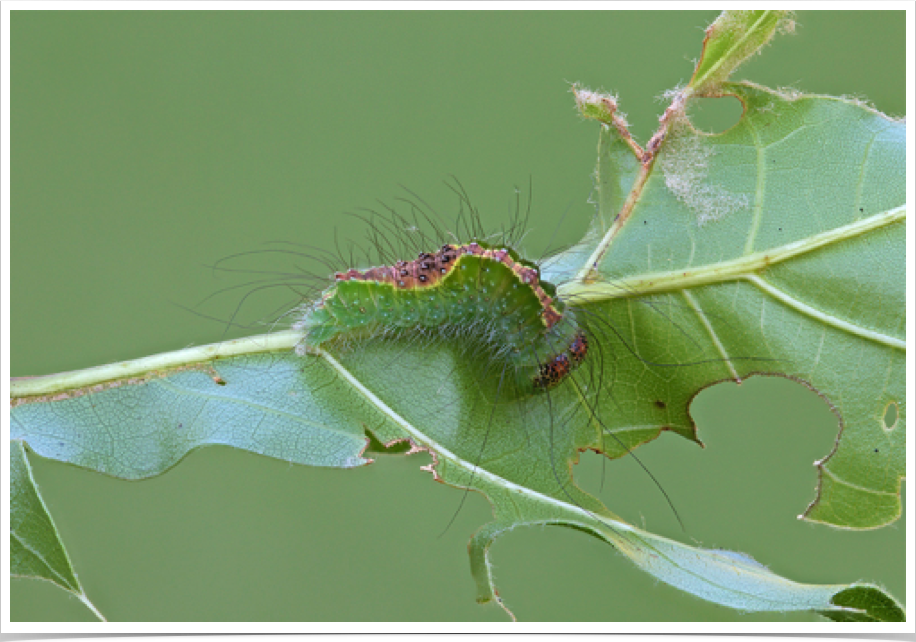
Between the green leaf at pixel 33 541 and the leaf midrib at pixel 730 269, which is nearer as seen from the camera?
the green leaf at pixel 33 541

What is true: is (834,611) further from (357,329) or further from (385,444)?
(357,329)

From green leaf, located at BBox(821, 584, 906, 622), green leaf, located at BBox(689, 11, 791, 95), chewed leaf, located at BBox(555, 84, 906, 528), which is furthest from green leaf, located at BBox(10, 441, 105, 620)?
green leaf, located at BBox(689, 11, 791, 95)

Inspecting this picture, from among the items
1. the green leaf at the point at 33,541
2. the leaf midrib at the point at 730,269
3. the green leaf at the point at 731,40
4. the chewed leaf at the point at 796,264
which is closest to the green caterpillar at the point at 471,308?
the leaf midrib at the point at 730,269

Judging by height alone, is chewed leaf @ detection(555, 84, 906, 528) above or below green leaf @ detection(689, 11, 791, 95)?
below

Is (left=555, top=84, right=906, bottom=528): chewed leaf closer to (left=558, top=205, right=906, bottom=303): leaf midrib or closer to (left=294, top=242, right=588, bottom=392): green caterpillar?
(left=558, top=205, right=906, bottom=303): leaf midrib

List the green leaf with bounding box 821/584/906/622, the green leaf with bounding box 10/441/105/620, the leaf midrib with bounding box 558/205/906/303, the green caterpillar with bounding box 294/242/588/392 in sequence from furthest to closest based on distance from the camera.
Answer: the green caterpillar with bounding box 294/242/588/392
the leaf midrib with bounding box 558/205/906/303
the green leaf with bounding box 10/441/105/620
the green leaf with bounding box 821/584/906/622

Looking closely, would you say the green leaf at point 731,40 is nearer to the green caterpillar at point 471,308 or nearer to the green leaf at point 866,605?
the green caterpillar at point 471,308
